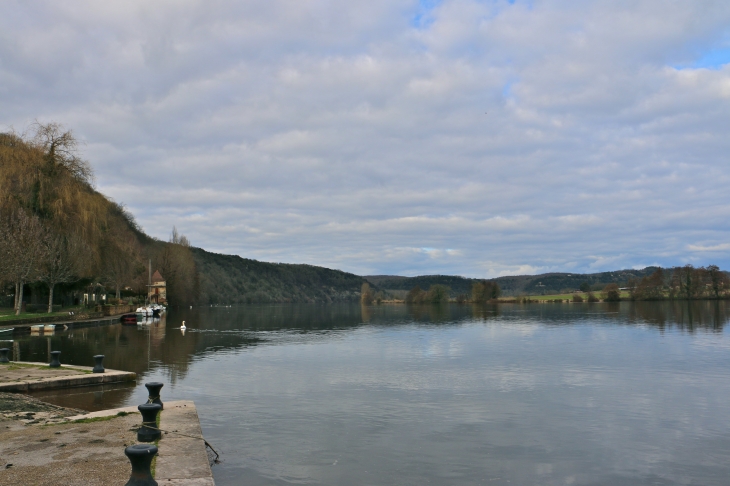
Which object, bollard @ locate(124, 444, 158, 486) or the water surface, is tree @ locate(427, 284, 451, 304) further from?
bollard @ locate(124, 444, 158, 486)

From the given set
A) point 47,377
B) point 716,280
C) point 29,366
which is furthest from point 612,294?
point 47,377

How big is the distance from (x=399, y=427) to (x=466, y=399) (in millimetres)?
4429

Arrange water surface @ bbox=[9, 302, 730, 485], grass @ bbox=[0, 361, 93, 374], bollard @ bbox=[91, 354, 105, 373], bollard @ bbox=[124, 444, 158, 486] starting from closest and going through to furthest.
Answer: bollard @ bbox=[124, 444, 158, 486] < water surface @ bbox=[9, 302, 730, 485] < bollard @ bbox=[91, 354, 105, 373] < grass @ bbox=[0, 361, 93, 374]

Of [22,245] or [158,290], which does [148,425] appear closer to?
[22,245]

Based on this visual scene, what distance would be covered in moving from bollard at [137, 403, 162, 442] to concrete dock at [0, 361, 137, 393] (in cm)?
824

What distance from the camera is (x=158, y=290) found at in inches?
4582

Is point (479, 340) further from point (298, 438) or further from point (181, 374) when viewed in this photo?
point (298, 438)

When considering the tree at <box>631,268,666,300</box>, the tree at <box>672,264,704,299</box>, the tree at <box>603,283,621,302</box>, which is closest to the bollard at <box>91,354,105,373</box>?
the tree at <box>603,283,621,302</box>

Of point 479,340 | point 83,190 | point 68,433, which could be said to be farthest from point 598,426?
point 83,190

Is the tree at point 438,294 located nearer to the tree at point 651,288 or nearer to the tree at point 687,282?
the tree at point 651,288

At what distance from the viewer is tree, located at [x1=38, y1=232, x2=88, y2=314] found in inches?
1868

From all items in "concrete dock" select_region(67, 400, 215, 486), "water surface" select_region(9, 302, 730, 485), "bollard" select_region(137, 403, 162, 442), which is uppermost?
"bollard" select_region(137, 403, 162, 442)

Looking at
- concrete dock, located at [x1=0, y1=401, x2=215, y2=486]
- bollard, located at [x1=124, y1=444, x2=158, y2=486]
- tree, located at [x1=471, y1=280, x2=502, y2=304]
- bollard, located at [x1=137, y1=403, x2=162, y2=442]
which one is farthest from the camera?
tree, located at [x1=471, y1=280, x2=502, y2=304]

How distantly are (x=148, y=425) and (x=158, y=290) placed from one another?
112 metres
